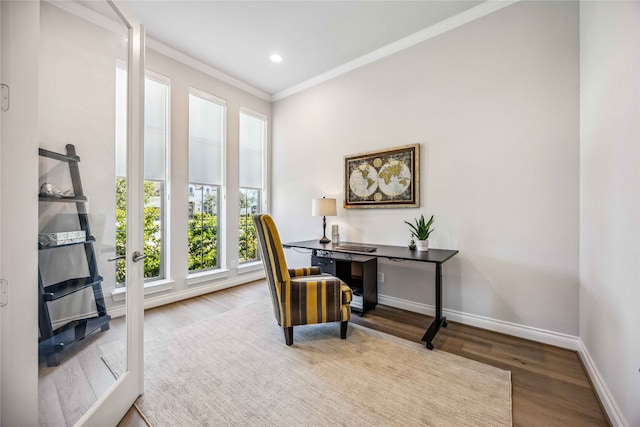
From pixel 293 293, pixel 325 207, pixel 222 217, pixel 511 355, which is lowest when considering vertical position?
pixel 511 355

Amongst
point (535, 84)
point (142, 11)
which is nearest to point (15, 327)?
point (142, 11)

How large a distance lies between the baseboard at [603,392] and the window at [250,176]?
3.83 metres

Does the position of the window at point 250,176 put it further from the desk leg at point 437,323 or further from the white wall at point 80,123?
the desk leg at point 437,323

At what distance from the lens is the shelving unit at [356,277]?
2885 millimetres

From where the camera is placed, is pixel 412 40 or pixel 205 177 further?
pixel 205 177

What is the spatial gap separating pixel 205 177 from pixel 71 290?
247cm

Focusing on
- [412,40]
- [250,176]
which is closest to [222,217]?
[250,176]

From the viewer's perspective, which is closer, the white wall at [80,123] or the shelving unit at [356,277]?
the white wall at [80,123]

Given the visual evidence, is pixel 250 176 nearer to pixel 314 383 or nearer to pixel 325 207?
pixel 325 207

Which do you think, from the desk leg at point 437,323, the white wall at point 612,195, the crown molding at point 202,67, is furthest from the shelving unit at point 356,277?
the crown molding at point 202,67

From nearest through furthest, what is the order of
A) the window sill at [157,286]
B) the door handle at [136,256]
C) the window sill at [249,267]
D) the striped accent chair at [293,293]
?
the door handle at [136,256]
the striped accent chair at [293,293]
the window sill at [157,286]
the window sill at [249,267]

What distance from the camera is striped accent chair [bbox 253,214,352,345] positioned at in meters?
2.17

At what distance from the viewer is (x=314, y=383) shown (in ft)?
5.72

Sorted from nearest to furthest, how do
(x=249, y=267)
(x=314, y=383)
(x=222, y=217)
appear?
(x=314, y=383) < (x=222, y=217) < (x=249, y=267)
